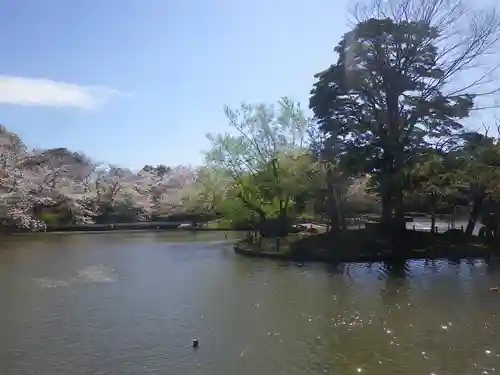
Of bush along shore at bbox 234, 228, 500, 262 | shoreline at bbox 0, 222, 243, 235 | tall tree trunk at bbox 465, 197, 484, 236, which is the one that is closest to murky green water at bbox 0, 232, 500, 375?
bush along shore at bbox 234, 228, 500, 262

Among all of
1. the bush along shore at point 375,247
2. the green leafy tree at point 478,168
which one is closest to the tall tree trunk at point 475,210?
the green leafy tree at point 478,168

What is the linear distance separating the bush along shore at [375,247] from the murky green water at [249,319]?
153 centimetres

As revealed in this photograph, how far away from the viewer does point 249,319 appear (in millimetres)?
10320

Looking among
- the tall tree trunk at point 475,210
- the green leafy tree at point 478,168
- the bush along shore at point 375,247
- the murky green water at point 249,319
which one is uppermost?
the green leafy tree at point 478,168

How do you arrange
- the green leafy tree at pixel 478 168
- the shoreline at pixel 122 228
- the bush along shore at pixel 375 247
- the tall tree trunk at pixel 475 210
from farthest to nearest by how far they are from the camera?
the shoreline at pixel 122 228 < the tall tree trunk at pixel 475 210 < the green leafy tree at pixel 478 168 < the bush along shore at pixel 375 247

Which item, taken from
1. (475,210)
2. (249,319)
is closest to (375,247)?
(475,210)

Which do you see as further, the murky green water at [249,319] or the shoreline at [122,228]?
the shoreline at [122,228]

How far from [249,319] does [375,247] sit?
10695 millimetres

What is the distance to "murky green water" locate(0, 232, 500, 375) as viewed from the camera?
775 cm

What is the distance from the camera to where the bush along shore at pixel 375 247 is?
1914 cm

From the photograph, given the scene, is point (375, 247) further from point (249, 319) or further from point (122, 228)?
point (122, 228)

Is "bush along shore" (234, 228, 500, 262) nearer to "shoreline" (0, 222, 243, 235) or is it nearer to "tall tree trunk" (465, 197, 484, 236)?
→ "tall tree trunk" (465, 197, 484, 236)

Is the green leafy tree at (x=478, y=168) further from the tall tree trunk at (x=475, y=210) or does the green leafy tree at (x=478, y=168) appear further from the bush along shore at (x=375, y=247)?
the bush along shore at (x=375, y=247)

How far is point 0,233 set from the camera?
101 ft
